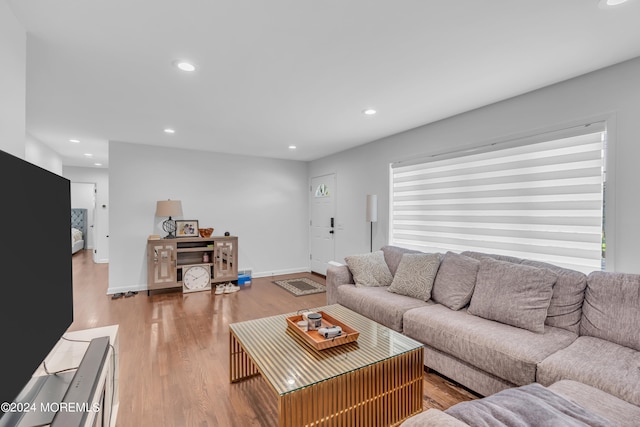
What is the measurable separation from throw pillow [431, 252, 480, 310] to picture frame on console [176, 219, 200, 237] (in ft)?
12.9

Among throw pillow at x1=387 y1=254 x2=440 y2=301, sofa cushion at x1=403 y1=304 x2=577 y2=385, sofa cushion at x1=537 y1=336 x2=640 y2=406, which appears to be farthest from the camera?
throw pillow at x1=387 y1=254 x2=440 y2=301

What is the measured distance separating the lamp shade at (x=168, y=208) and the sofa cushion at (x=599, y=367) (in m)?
4.69

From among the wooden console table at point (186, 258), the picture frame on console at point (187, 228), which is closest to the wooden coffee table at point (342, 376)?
the wooden console table at point (186, 258)

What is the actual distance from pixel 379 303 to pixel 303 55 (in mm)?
2185

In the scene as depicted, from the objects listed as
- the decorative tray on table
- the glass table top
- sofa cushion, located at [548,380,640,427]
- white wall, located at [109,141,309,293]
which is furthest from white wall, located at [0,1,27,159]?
white wall, located at [109,141,309,293]

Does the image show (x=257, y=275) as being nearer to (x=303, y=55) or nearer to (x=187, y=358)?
(x=187, y=358)

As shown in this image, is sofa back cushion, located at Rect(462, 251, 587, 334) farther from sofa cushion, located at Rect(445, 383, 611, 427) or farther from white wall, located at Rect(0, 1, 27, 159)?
white wall, located at Rect(0, 1, 27, 159)

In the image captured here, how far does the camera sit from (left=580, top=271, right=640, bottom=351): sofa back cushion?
177 cm

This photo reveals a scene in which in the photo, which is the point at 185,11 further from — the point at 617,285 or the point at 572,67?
the point at 617,285

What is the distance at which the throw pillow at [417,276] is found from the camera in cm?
279

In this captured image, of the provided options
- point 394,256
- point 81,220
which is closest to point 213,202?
Result: point 394,256

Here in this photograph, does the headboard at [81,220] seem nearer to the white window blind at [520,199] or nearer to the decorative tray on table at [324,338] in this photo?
the decorative tray on table at [324,338]

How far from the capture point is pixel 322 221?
5754mm

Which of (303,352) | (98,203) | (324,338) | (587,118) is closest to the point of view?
(303,352)
